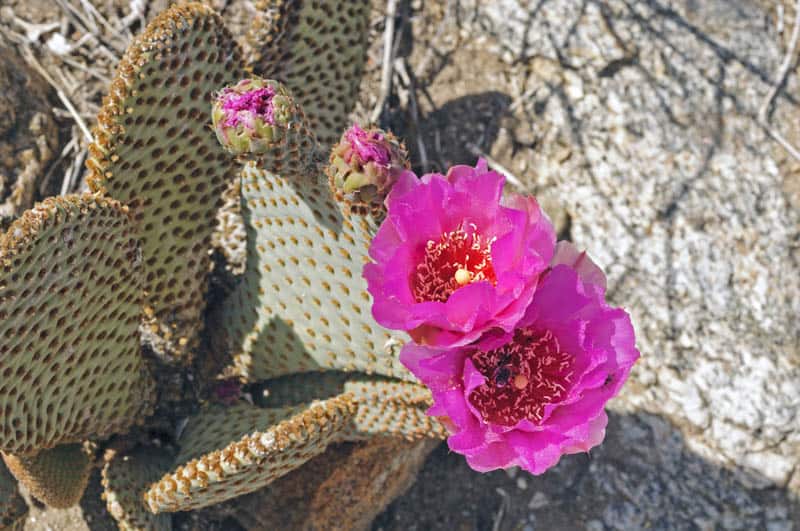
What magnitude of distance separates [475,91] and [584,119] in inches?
14.8

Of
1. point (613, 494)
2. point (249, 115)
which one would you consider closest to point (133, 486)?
point (249, 115)

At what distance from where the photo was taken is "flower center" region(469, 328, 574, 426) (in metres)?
1.44

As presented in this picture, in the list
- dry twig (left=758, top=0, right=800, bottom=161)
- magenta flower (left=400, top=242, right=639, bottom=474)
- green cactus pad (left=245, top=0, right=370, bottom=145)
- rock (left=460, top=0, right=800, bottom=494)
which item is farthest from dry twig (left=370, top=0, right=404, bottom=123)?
magenta flower (left=400, top=242, right=639, bottom=474)

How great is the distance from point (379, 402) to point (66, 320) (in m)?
0.69

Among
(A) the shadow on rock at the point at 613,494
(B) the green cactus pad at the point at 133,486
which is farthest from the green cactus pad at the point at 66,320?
(A) the shadow on rock at the point at 613,494

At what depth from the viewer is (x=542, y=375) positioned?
1.45 meters

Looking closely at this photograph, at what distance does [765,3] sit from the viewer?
9.73 ft

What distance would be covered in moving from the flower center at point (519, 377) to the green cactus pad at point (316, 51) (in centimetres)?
99

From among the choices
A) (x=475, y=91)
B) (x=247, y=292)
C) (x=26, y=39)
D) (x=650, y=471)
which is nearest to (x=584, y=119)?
(x=475, y=91)

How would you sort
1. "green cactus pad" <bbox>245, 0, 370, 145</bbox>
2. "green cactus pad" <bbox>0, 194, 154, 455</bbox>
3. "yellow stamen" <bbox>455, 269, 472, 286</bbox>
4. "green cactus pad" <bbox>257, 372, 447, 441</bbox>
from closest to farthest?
"yellow stamen" <bbox>455, 269, 472, 286</bbox> → "green cactus pad" <bbox>0, 194, 154, 455</bbox> → "green cactus pad" <bbox>257, 372, 447, 441</bbox> → "green cactus pad" <bbox>245, 0, 370, 145</bbox>

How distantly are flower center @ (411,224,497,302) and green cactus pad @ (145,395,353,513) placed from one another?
429mm

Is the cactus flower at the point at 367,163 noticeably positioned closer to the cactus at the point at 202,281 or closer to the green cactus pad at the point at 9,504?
the cactus at the point at 202,281

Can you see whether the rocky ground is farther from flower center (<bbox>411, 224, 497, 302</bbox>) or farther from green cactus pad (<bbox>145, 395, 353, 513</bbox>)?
flower center (<bbox>411, 224, 497, 302</bbox>)

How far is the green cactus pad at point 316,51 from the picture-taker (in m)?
2.05
